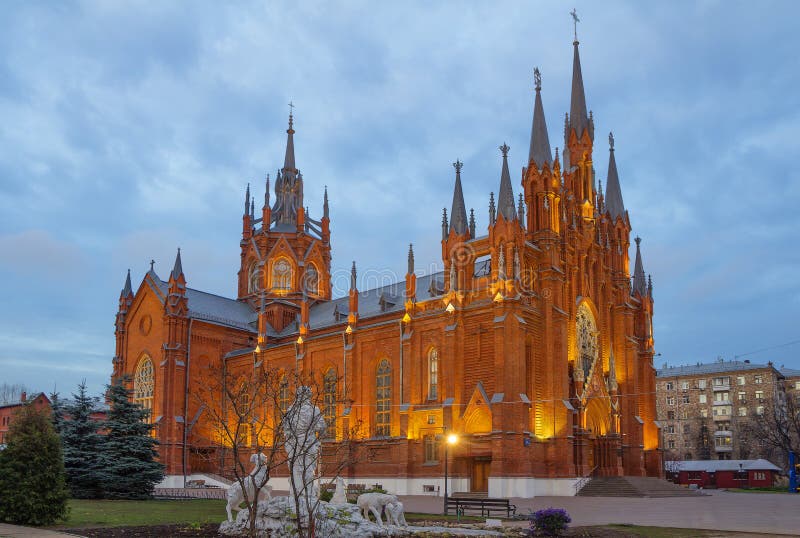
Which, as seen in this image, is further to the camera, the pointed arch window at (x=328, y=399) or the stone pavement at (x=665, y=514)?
the stone pavement at (x=665, y=514)

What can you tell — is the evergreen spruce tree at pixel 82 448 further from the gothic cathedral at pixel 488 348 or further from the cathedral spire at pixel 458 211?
the cathedral spire at pixel 458 211

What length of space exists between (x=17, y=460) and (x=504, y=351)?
29.8 meters

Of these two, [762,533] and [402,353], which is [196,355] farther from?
[762,533]

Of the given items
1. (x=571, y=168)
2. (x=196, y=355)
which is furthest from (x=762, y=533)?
(x=196, y=355)

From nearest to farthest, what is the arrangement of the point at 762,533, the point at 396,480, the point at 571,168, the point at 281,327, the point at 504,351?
→ the point at 762,533
the point at 504,351
the point at 396,480
the point at 571,168
the point at 281,327

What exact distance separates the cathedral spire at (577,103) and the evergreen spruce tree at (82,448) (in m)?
41.8

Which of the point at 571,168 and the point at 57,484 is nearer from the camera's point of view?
the point at 57,484

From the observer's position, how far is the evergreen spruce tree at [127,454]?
43344 millimetres

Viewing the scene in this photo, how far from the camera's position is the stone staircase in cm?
4794

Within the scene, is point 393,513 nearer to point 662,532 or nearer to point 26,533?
point 662,532

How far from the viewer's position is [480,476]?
49.9 metres

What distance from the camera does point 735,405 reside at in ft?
343

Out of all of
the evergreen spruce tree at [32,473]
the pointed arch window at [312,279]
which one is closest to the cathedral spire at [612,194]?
the pointed arch window at [312,279]

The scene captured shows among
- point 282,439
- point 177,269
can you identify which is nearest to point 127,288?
point 177,269
